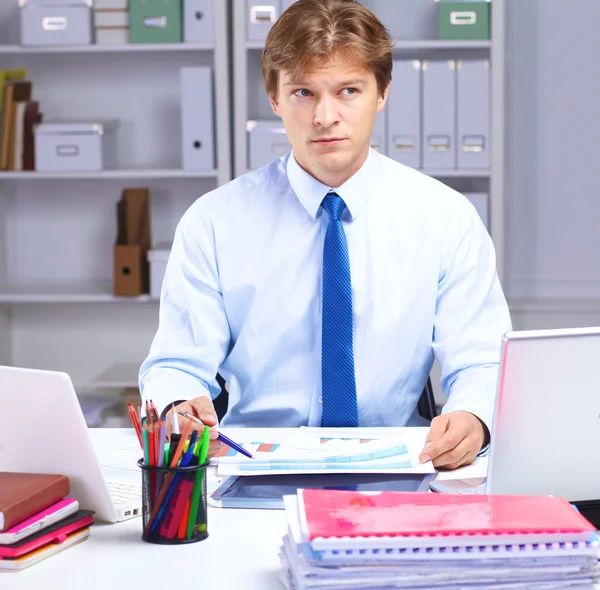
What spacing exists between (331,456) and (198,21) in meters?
2.30

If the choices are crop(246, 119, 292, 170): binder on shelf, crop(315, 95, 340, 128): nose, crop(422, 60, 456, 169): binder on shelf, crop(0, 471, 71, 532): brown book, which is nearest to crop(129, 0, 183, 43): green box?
crop(246, 119, 292, 170): binder on shelf

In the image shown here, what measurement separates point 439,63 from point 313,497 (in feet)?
7.96

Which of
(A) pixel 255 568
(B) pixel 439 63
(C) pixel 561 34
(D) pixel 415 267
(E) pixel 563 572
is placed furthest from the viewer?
(C) pixel 561 34

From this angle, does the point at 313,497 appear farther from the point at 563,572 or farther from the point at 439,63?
the point at 439,63

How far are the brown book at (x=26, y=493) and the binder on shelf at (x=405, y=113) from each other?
2269mm

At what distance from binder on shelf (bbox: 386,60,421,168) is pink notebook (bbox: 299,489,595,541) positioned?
7.61ft

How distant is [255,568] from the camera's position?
1100 millimetres

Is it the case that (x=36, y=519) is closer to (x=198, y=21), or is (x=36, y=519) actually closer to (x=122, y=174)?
(x=122, y=174)

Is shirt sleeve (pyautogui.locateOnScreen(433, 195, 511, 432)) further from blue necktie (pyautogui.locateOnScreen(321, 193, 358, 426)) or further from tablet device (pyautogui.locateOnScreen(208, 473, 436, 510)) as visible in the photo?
tablet device (pyautogui.locateOnScreen(208, 473, 436, 510))

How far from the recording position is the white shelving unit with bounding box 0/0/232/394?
3.63 metres

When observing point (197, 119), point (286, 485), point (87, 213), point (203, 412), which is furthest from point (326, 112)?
point (87, 213)

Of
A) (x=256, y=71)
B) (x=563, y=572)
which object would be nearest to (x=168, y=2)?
(x=256, y=71)

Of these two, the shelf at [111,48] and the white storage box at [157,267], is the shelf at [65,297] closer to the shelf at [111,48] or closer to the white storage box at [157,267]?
the white storage box at [157,267]

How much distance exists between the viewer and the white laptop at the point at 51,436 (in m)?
1.18
